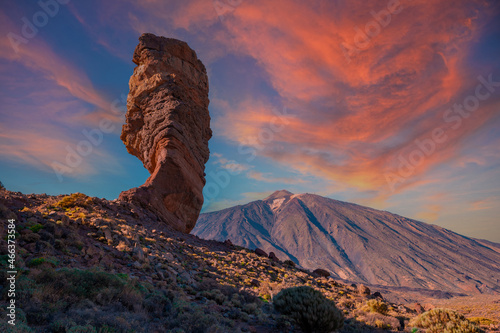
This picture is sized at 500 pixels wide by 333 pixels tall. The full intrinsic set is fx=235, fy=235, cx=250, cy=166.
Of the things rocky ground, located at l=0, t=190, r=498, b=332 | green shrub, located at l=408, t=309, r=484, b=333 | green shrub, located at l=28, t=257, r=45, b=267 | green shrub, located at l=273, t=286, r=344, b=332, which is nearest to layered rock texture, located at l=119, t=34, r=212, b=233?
rocky ground, located at l=0, t=190, r=498, b=332

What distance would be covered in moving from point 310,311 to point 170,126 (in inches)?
911

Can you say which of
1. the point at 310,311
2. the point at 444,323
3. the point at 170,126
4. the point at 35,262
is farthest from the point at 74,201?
the point at 444,323

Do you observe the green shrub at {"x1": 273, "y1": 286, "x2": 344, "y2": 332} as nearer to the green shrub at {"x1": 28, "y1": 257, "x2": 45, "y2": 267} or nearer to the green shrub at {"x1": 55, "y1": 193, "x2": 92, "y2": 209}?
the green shrub at {"x1": 28, "y1": 257, "x2": 45, "y2": 267}

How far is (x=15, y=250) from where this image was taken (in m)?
7.93

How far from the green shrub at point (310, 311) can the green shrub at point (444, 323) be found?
146 inches

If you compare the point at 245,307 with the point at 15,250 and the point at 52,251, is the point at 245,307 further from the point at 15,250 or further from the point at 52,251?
the point at 15,250

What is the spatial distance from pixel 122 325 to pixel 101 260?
5.84 meters

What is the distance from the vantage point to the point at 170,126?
26.1m

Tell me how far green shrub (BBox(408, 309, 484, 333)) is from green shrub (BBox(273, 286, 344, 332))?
3.70 metres

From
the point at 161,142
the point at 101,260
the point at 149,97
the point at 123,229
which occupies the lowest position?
the point at 101,260

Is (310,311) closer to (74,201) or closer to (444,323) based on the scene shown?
(444,323)

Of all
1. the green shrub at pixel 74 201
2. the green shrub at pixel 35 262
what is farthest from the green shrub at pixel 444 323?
the green shrub at pixel 74 201

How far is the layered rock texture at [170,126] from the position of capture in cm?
2358

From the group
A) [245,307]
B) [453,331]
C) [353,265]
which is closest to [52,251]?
[245,307]
